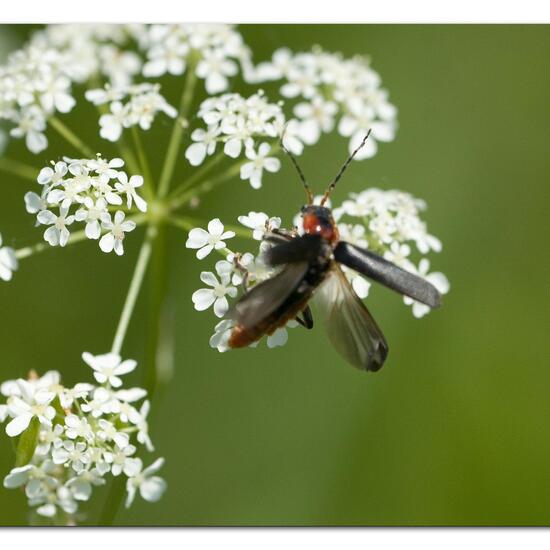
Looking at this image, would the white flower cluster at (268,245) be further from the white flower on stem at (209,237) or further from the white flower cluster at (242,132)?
the white flower cluster at (242,132)

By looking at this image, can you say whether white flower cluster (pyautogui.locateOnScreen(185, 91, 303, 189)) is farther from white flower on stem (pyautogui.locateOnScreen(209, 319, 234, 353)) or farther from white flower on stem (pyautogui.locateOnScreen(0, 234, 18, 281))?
white flower on stem (pyautogui.locateOnScreen(0, 234, 18, 281))

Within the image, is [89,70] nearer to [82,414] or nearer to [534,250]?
[82,414]

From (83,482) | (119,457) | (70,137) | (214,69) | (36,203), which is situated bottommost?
(83,482)

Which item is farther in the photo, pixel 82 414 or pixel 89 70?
pixel 89 70

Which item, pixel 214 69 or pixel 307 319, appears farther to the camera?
pixel 214 69

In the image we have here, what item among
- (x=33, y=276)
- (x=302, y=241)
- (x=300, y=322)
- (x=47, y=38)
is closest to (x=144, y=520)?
(x=33, y=276)

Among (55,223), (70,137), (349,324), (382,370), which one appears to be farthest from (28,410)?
(382,370)

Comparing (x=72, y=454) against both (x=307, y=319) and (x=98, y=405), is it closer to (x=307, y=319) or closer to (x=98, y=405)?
(x=98, y=405)
